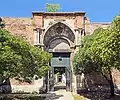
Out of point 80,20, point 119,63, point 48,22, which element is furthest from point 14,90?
point 119,63

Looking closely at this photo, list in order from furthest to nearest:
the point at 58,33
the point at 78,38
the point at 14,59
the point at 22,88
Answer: the point at 58,33 → the point at 78,38 → the point at 22,88 → the point at 14,59

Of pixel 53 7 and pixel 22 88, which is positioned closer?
pixel 22 88

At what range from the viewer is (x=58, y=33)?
80.4 feet

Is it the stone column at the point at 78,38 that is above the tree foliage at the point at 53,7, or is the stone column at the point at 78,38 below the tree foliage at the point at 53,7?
below

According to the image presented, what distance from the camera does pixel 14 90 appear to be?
894 inches

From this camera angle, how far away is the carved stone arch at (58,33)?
79.2 ft

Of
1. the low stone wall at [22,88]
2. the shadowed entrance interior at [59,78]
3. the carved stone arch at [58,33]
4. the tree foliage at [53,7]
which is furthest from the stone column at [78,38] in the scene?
the shadowed entrance interior at [59,78]

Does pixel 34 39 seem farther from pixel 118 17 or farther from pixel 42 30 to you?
pixel 118 17

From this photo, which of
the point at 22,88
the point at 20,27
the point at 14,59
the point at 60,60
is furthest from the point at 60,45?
the point at 14,59

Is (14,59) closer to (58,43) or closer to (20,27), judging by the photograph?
(20,27)

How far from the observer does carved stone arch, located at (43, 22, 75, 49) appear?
79.2 feet

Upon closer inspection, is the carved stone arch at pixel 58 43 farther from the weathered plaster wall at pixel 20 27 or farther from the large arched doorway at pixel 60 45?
the weathered plaster wall at pixel 20 27

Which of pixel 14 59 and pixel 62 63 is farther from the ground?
pixel 62 63

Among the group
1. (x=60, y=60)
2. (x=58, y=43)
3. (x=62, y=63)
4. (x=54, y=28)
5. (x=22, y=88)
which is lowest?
(x=22, y=88)
